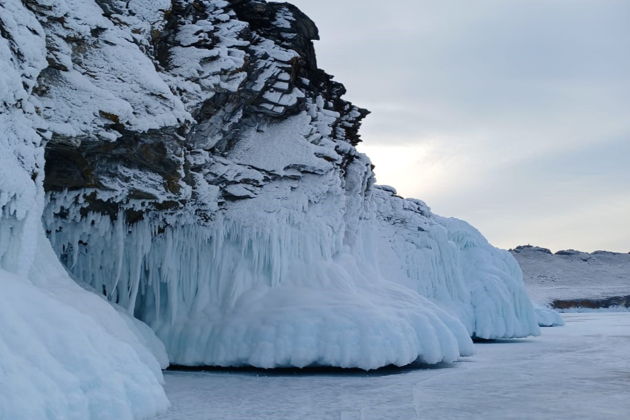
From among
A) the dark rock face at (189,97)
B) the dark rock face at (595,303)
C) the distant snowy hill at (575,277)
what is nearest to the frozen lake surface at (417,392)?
the dark rock face at (189,97)

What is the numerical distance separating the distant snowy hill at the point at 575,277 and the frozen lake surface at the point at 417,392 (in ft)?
180

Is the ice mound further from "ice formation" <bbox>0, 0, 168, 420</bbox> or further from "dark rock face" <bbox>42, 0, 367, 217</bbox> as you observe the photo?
"ice formation" <bbox>0, 0, 168, 420</bbox>

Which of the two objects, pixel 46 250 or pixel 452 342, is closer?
pixel 46 250

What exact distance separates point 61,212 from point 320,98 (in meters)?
7.57

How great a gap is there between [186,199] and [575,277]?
262ft

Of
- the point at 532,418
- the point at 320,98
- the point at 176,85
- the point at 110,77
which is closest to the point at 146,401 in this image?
the point at 532,418

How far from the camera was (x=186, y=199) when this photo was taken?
1353 centimetres

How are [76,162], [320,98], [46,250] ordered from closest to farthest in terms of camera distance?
1. [46,250]
2. [76,162]
3. [320,98]

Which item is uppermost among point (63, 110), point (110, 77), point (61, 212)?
point (110, 77)

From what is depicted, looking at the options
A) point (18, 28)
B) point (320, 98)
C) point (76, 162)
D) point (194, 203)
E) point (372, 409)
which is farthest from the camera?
point (320, 98)

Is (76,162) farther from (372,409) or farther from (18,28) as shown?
(372,409)

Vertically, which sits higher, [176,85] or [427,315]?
[176,85]

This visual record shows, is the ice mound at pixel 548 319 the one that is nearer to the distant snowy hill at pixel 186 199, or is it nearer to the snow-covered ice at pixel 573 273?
the distant snowy hill at pixel 186 199

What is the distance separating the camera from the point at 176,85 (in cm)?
1223
